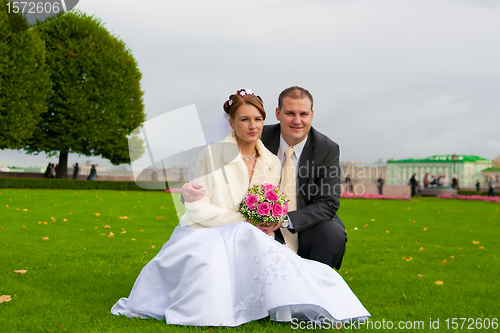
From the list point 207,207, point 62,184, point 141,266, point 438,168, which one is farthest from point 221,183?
point 438,168

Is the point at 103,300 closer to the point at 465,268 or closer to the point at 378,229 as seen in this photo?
the point at 465,268

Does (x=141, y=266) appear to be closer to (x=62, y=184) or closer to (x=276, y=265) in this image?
(x=276, y=265)

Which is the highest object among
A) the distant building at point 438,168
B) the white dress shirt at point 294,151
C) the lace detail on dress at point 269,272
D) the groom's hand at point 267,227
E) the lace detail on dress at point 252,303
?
the distant building at point 438,168

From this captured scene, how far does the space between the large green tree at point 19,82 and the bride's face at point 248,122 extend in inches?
1002

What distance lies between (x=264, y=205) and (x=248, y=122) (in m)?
0.95

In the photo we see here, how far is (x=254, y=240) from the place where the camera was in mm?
3988

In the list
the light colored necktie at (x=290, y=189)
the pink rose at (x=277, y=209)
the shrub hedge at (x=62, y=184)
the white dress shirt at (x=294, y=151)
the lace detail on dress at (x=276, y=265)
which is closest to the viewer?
the lace detail on dress at (x=276, y=265)

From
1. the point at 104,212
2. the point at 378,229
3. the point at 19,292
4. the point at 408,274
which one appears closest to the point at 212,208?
the point at 19,292

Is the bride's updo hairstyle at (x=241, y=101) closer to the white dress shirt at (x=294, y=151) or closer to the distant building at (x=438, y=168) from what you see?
the white dress shirt at (x=294, y=151)

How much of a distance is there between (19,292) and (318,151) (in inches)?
161

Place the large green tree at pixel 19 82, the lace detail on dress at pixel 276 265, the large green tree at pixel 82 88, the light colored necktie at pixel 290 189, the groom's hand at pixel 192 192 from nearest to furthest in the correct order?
the lace detail on dress at pixel 276 265, the groom's hand at pixel 192 192, the light colored necktie at pixel 290 189, the large green tree at pixel 19 82, the large green tree at pixel 82 88

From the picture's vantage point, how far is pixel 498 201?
92.4 feet

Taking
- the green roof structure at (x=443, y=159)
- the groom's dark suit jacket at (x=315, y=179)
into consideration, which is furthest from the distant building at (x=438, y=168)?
the groom's dark suit jacket at (x=315, y=179)

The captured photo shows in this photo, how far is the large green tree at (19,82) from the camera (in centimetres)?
2522
